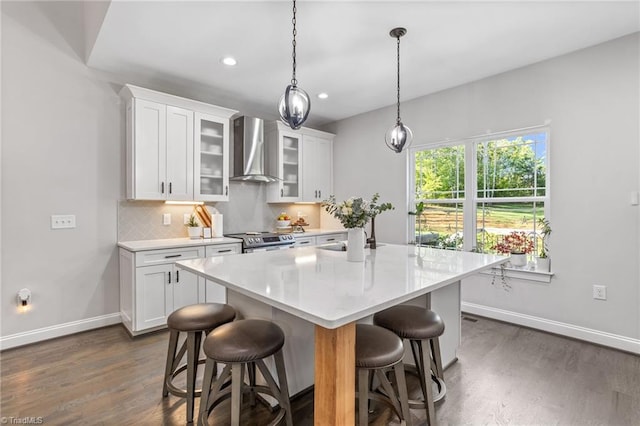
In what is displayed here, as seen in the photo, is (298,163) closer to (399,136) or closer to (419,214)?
(419,214)

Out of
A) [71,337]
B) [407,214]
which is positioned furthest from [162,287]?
[407,214]

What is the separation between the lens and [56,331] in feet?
10.2

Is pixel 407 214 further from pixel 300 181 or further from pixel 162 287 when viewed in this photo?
pixel 162 287

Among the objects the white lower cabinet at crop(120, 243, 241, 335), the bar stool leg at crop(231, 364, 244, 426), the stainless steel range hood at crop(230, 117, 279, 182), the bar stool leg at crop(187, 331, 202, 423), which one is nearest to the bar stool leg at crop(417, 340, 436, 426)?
the bar stool leg at crop(231, 364, 244, 426)

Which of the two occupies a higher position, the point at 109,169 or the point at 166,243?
the point at 109,169

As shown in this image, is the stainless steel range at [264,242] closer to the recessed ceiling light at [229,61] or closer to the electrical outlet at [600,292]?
Answer: the recessed ceiling light at [229,61]

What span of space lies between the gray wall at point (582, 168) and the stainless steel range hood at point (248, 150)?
2518 mm

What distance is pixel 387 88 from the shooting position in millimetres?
3947

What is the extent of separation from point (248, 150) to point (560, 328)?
12.9 feet

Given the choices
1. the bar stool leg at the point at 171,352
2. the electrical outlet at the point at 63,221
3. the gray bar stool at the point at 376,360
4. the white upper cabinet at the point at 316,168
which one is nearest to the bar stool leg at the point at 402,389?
the gray bar stool at the point at 376,360

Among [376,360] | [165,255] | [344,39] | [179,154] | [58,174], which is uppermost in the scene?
Answer: [344,39]

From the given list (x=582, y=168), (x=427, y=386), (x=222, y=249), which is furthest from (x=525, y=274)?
(x=222, y=249)

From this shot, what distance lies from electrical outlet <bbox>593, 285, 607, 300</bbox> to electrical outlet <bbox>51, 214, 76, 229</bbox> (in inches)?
197

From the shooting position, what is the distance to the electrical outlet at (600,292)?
115 inches
